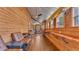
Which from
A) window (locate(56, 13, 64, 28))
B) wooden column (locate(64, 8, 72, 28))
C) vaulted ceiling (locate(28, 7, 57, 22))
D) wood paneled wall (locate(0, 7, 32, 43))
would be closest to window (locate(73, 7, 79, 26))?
wooden column (locate(64, 8, 72, 28))

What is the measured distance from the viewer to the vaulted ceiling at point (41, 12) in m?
2.71

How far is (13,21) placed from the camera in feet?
8.83

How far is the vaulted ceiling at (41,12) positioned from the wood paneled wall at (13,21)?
3.9 inches

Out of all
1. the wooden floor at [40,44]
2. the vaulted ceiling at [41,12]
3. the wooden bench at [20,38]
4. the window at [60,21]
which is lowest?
the wooden floor at [40,44]

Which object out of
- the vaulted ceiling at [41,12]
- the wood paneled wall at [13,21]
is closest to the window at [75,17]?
the vaulted ceiling at [41,12]

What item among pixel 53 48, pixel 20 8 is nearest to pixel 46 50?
pixel 53 48

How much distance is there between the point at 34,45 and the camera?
271 centimetres

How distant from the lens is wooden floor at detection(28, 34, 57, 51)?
2.69 metres

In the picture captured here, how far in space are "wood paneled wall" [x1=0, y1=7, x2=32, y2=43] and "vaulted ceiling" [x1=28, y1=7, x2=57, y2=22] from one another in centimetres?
10

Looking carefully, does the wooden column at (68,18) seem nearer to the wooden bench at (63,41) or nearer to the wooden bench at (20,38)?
the wooden bench at (63,41)

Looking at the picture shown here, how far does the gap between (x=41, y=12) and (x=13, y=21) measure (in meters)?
0.53

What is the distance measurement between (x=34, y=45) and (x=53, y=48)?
0.34m
